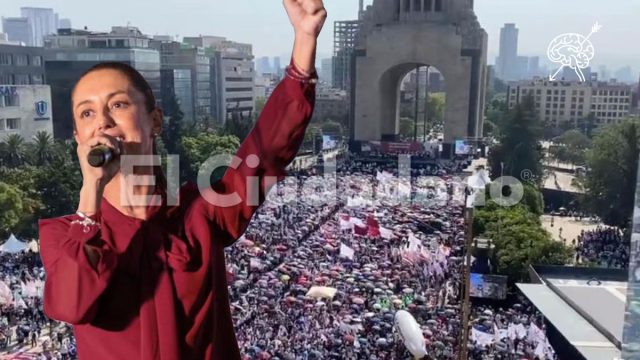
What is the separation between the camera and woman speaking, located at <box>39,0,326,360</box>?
4.82ft

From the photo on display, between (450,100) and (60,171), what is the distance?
19.0 m

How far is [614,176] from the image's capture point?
19.6 meters

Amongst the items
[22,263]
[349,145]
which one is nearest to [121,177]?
[22,263]

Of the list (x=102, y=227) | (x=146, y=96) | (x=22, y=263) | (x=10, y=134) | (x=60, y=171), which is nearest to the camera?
(x=102, y=227)

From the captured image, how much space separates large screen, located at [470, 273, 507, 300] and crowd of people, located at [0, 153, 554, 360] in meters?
0.42

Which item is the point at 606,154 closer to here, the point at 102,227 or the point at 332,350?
the point at 332,350

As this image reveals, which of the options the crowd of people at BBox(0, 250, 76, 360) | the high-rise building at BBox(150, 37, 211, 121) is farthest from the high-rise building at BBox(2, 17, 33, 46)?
the crowd of people at BBox(0, 250, 76, 360)

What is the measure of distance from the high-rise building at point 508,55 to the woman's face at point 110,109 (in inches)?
1232

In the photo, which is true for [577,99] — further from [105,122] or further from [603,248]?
[105,122]

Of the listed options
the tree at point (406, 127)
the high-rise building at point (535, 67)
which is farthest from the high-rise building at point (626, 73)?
the tree at point (406, 127)

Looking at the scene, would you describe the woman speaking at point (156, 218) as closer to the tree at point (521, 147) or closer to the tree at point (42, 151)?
the tree at point (42, 151)

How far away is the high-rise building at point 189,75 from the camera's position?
31.3 m

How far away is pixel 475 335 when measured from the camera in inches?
381

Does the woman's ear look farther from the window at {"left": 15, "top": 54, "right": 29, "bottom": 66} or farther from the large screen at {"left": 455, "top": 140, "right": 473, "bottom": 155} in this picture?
the large screen at {"left": 455, "top": 140, "right": 473, "bottom": 155}
